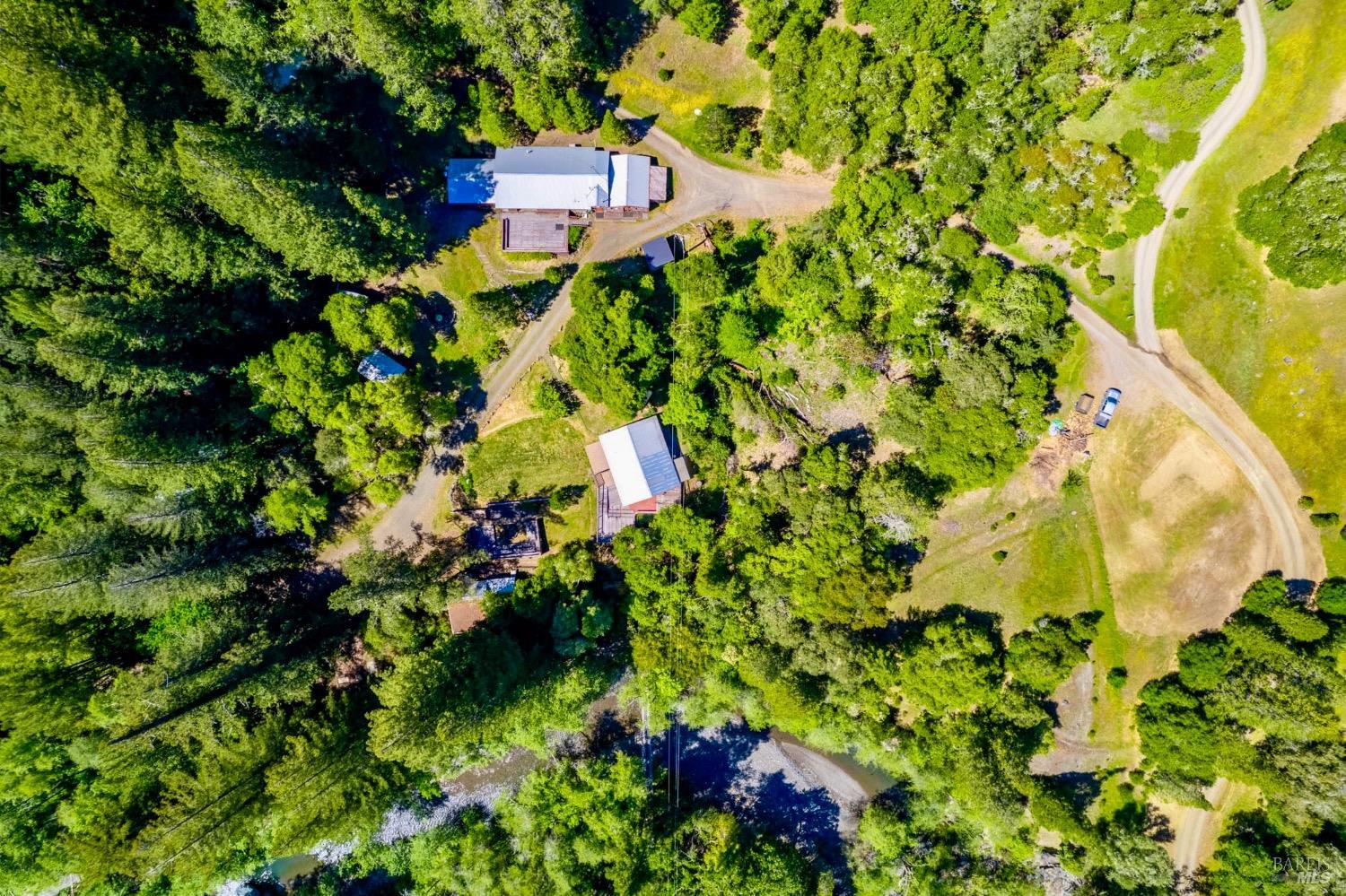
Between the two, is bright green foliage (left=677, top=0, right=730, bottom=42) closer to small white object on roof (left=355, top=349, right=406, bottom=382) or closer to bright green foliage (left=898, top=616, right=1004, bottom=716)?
small white object on roof (left=355, top=349, right=406, bottom=382)

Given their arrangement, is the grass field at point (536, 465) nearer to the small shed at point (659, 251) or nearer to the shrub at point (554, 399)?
the shrub at point (554, 399)

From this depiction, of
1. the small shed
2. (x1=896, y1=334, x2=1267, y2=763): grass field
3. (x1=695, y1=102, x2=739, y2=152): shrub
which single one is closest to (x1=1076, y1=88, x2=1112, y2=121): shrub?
(x1=896, y1=334, x2=1267, y2=763): grass field

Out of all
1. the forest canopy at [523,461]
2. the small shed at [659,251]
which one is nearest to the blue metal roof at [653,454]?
the forest canopy at [523,461]

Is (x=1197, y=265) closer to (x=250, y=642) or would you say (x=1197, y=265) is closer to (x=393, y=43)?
(x=393, y=43)

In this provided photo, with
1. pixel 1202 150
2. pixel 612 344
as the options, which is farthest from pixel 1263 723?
pixel 612 344

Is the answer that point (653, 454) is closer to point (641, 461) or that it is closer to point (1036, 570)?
point (641, 461)

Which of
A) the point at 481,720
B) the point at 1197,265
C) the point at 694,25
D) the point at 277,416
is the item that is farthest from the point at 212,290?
the point at 1197,265

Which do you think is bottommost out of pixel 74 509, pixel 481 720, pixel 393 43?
pixel 481 720
